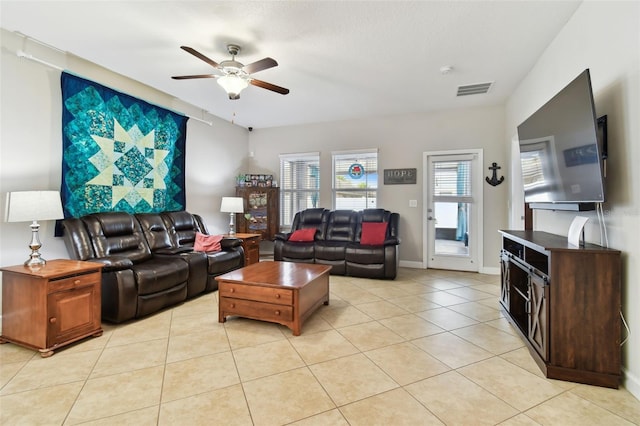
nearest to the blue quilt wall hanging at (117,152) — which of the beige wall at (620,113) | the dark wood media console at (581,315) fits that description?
the dark wood media console at (581,315)

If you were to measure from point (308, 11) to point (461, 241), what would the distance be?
13.8 ft

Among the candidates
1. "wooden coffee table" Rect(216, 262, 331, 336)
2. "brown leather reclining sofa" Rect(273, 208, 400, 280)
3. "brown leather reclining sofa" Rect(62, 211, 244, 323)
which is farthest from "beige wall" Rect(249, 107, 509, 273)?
"wooden coffee table" Rect(216, 262, 331, 336)

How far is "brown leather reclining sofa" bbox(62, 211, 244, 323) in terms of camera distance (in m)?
2.83

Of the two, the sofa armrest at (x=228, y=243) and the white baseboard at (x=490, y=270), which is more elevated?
the sofa armrest at (x=228, y=243)

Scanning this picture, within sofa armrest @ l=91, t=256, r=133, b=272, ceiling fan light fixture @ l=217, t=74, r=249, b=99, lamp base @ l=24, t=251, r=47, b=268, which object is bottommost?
sofa armrest @ l=91, t=256, r=133, b=272

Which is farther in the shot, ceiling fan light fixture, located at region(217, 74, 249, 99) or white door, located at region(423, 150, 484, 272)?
white door, located at region(423, 150, 484, 272)

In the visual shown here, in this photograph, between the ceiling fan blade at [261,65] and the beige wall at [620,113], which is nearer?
the beige wall at [620,113]

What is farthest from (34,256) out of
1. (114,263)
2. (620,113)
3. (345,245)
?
(620,113)

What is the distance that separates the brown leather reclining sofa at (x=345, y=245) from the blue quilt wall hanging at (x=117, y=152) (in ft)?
6.46

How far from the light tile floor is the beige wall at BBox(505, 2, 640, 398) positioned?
0.62m

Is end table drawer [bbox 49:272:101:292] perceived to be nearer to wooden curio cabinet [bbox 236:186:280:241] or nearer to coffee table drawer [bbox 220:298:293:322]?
coffee table drawer [bbox 220:298:293:322]

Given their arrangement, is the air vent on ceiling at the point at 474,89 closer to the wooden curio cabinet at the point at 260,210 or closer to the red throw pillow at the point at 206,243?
the wooden curio cabinet at the point at 260,210

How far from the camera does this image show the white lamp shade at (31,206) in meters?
2.37

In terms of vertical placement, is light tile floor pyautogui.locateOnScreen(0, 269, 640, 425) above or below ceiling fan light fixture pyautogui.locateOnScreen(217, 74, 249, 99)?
below
